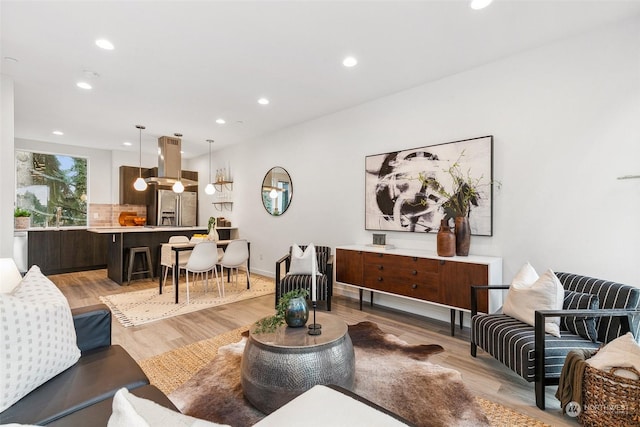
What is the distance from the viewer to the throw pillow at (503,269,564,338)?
2227mm

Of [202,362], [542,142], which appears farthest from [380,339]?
[542,142]

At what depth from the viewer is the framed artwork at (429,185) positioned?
130 inches

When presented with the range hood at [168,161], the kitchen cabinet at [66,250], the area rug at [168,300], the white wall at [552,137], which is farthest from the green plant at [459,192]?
the kitchen cabinet at [66,250]

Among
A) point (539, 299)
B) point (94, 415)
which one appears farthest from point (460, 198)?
point (94, 415)

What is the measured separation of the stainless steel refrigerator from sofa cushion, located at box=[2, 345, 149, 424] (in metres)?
6.67

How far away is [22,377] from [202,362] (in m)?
1.44

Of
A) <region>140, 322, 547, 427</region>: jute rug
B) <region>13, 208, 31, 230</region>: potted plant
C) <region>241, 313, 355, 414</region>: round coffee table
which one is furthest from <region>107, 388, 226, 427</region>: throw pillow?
<region>13, 208, 31, 230</region>: potted plant

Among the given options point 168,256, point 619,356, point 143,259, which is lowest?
point 143,259

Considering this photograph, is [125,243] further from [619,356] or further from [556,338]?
[619,356]

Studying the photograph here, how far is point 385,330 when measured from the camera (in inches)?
131

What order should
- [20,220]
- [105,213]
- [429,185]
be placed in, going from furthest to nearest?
[105,213]
[20,220]
[429,185]

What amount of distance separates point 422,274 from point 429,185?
3.58 ft

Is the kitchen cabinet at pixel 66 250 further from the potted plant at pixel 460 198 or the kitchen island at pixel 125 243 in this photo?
the potted plant at pixel 460 198

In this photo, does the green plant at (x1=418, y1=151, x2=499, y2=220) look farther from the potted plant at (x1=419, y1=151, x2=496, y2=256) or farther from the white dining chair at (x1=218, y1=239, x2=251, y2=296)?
the white dining chair at (x1=218, y1=239, x2=251, y2=296)
